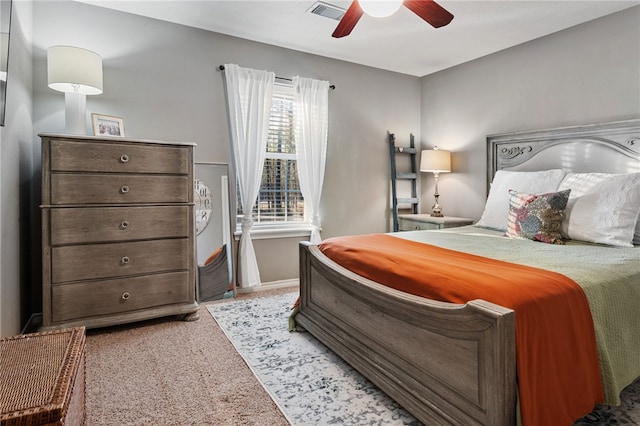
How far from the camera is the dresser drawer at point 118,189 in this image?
95.4 inches

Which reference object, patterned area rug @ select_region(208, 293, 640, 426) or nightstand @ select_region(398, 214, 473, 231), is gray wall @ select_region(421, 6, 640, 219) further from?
patterned area rug @ select_region(208, 293, 640, 426)

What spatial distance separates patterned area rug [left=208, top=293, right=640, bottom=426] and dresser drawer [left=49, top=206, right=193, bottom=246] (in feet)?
2.72

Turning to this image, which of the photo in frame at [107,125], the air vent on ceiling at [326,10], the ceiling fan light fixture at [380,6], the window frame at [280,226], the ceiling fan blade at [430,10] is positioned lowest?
the window frame at [280,226]

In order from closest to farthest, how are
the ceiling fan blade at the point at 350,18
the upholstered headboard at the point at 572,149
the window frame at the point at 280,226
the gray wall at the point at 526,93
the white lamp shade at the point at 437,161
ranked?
the ceiling fan blade at the point at 350,18 → the upholstered headboard at the point at 572,149 → the gray wall at the point at 526,93 → the window frame at the point at 280,226 → the white lamp shade at the point at 437,161

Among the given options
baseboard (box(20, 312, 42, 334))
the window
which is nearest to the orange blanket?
the window

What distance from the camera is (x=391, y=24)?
127 inches

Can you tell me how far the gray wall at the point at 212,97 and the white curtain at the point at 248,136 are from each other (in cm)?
11

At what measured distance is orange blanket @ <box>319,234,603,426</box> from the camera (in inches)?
50.3

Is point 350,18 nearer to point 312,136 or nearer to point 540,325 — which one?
point 312,136

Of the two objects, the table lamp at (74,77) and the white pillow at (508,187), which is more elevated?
the table lamp at (74,77)

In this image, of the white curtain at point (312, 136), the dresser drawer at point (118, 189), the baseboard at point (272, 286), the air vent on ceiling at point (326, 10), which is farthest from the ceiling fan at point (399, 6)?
the baseboard at point (272, 286)

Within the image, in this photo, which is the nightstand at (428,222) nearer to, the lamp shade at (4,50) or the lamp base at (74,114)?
the lamp base at (74,114)

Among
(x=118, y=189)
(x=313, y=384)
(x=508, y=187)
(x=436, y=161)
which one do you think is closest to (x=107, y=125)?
(x=118, y=189)

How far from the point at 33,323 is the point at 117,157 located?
139cm
